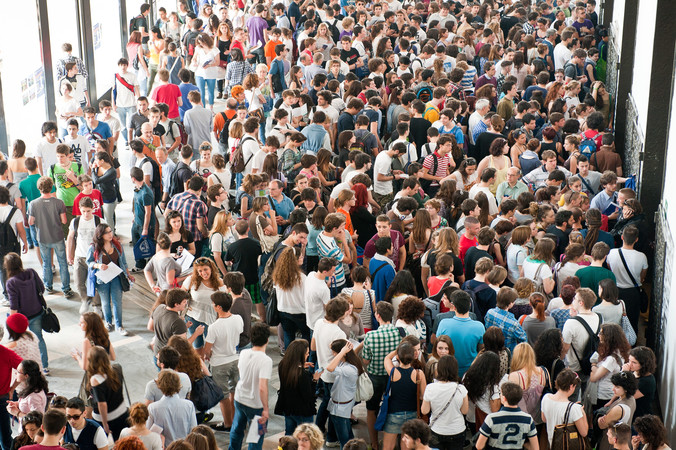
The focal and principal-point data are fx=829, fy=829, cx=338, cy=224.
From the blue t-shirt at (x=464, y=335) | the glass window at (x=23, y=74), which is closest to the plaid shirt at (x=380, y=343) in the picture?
the blue t-shirt at (x=464, y=335)

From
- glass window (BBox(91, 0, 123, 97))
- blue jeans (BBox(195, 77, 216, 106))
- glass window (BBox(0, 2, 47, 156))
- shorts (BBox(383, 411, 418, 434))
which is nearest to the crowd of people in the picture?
shorts (BBox(383, 411, 418, 434))

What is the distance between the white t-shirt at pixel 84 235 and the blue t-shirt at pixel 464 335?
412cm

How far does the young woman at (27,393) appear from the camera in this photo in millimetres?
6574

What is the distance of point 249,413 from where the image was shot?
6797 mm

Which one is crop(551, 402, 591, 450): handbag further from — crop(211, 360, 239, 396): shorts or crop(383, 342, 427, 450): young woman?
crop(211, 360, 239, 396): shorts

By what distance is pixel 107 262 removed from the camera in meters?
8.72

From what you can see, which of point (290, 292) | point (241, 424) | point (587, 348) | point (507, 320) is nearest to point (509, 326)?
point (507, 320)

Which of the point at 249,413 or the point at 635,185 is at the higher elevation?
the point at 635,185

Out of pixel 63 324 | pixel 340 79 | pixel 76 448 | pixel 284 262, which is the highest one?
pixel 340 79

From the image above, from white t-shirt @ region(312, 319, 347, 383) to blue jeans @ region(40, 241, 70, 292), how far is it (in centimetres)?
423

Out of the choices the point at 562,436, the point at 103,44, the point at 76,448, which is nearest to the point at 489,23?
the point at 103,44

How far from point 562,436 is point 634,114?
6998mm

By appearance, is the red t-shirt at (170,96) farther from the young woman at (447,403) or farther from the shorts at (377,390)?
the young woman at (447,403)

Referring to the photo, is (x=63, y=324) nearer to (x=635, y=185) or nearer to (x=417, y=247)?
(x=417, y=247)
